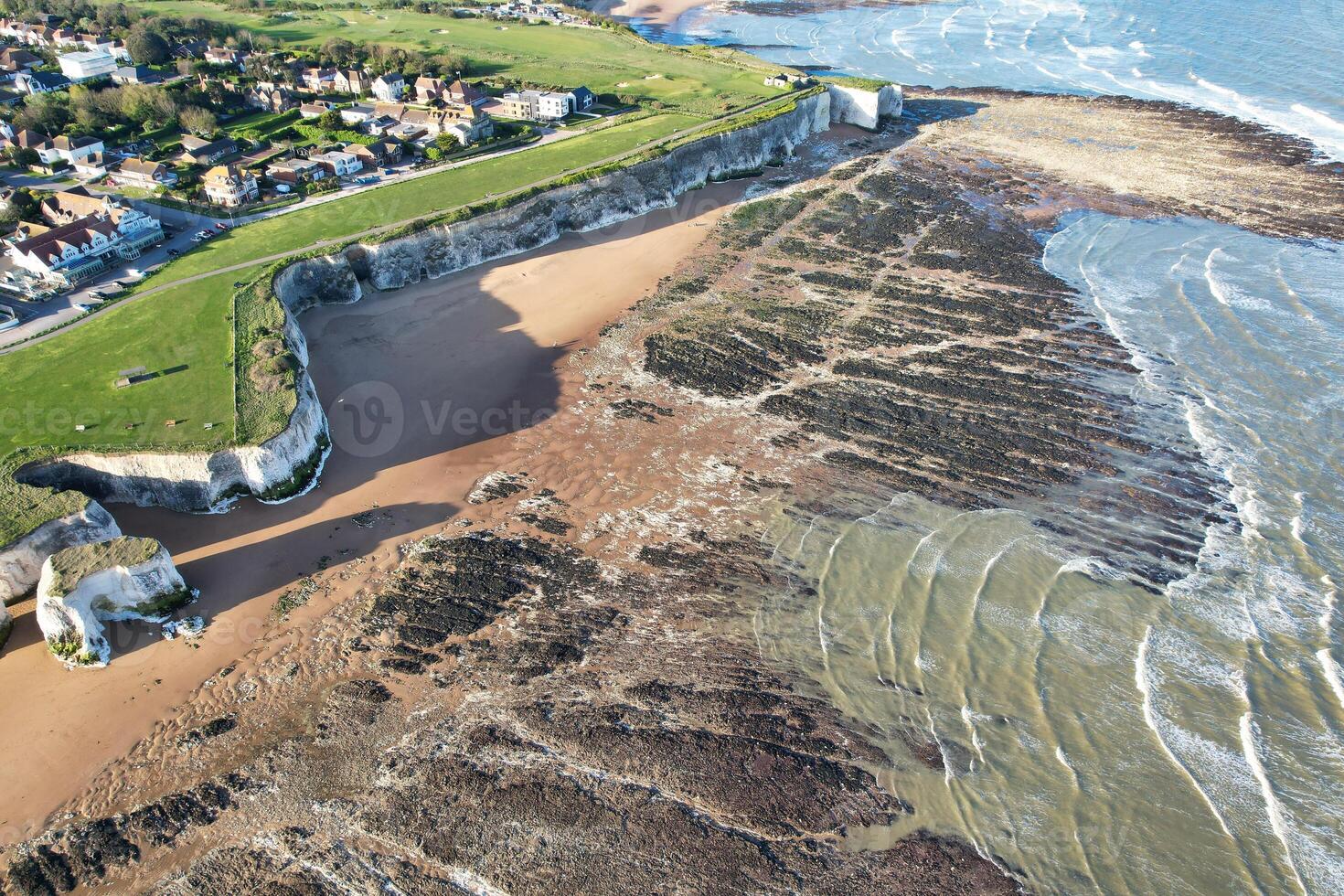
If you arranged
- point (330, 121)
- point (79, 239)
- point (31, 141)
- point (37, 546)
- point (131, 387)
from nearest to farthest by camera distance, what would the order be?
point (37, 546)
point (131, 387)
point (79, 239)
point (31, 141)
point (330, 121)

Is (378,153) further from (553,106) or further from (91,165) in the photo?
(91,165)

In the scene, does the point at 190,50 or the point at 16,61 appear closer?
the point at 16,61

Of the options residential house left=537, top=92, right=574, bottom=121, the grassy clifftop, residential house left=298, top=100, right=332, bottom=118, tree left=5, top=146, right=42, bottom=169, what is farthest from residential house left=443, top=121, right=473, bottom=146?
tree left=5, top=146, right=42, bottom=169

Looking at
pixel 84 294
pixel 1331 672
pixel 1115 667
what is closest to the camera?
pixel 1331 672

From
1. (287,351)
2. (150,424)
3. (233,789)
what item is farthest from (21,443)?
(233,789)

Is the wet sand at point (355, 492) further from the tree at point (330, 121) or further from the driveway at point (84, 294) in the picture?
the tree at point (330, 121)

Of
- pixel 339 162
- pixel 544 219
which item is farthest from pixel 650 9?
pixel 544 219
